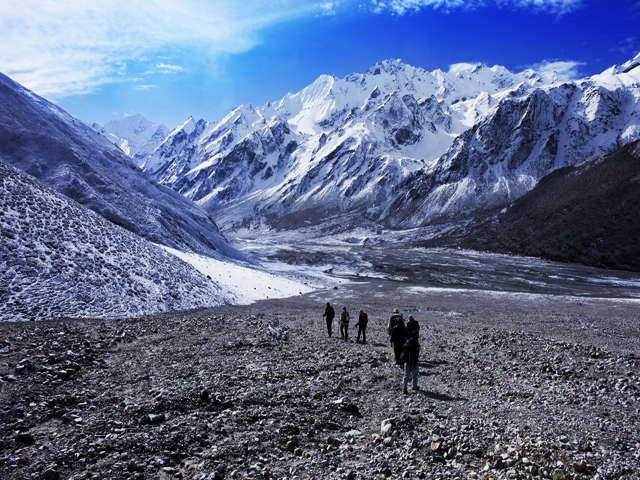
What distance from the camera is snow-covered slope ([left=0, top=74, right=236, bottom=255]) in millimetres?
55000

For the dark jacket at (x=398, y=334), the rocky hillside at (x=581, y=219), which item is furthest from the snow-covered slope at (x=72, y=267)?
the rocky hillside at (x=581, y=219)

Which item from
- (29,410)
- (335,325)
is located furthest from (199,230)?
(29,410)

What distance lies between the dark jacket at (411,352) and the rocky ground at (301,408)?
1.03 meters

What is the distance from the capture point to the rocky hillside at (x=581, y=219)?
356ft

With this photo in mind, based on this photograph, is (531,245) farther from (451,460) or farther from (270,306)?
(451,460)

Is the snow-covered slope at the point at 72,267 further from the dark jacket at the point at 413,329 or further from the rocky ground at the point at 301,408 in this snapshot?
the dark jacket at the point at 413,329

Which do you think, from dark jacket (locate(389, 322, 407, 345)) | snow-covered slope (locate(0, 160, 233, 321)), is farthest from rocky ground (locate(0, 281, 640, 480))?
snow-covered slope (locate(0, 160, 233, 321))

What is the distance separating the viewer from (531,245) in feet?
428

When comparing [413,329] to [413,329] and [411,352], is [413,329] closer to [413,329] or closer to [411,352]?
[413,329]

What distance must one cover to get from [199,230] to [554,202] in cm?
13708

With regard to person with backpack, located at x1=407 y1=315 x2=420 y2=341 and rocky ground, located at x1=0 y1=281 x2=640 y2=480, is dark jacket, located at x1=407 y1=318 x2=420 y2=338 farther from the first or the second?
rocky ground, located at x1=0 y1=281 x2=640 y2=480

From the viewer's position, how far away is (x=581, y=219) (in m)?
122

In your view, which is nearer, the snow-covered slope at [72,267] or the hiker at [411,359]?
the hiker at [411,359]

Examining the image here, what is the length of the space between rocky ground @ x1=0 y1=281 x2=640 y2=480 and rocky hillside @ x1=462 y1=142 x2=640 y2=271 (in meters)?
110
